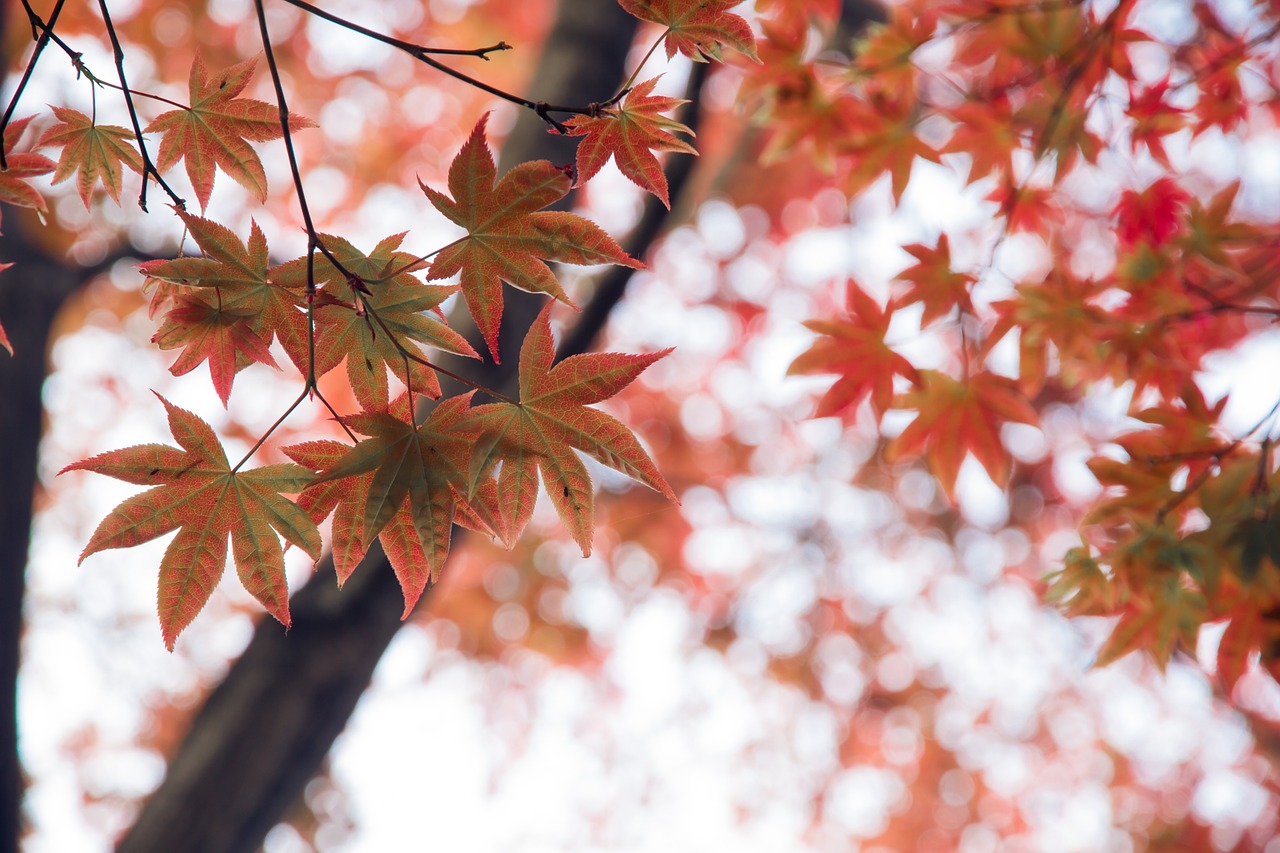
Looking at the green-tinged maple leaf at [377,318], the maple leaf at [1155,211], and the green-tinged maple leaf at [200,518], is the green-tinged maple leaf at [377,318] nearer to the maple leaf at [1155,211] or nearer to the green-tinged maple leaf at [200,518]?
the green-tinged maple leaf at [200,518]

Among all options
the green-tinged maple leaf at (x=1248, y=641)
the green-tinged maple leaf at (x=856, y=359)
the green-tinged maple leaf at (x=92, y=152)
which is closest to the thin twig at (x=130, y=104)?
the green-tinged maple leaf at (x=92, y=152)

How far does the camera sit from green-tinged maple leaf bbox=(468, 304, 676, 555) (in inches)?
29.8

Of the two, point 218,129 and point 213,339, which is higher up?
point 218,129

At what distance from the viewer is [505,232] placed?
2.50 feet

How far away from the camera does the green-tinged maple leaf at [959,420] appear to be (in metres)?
1.49

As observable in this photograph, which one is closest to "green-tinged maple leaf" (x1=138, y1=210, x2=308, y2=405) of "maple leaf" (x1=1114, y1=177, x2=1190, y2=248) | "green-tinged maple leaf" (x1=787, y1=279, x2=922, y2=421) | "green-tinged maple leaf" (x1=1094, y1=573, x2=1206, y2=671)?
"green-tinged maple leaf" (x1=787, y1=279, x2=922, y2=421)

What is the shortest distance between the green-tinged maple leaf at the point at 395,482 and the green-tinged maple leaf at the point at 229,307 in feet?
0.32

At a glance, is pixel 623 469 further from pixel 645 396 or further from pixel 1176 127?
pixel 645 396

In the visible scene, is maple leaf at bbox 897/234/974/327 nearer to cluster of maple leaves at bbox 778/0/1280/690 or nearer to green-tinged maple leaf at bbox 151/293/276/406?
cluster of maple leaves at bbox 778/0/1280/690

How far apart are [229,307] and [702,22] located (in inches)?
20.7

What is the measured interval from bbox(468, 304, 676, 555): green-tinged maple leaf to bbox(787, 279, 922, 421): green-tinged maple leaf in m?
0.77

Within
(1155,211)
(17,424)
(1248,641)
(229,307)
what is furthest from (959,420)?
(17,424)

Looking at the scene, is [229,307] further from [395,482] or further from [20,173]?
[20,173]

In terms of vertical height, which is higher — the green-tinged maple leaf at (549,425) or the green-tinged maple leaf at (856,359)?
the green-tinged maple leaf at (549,425)
